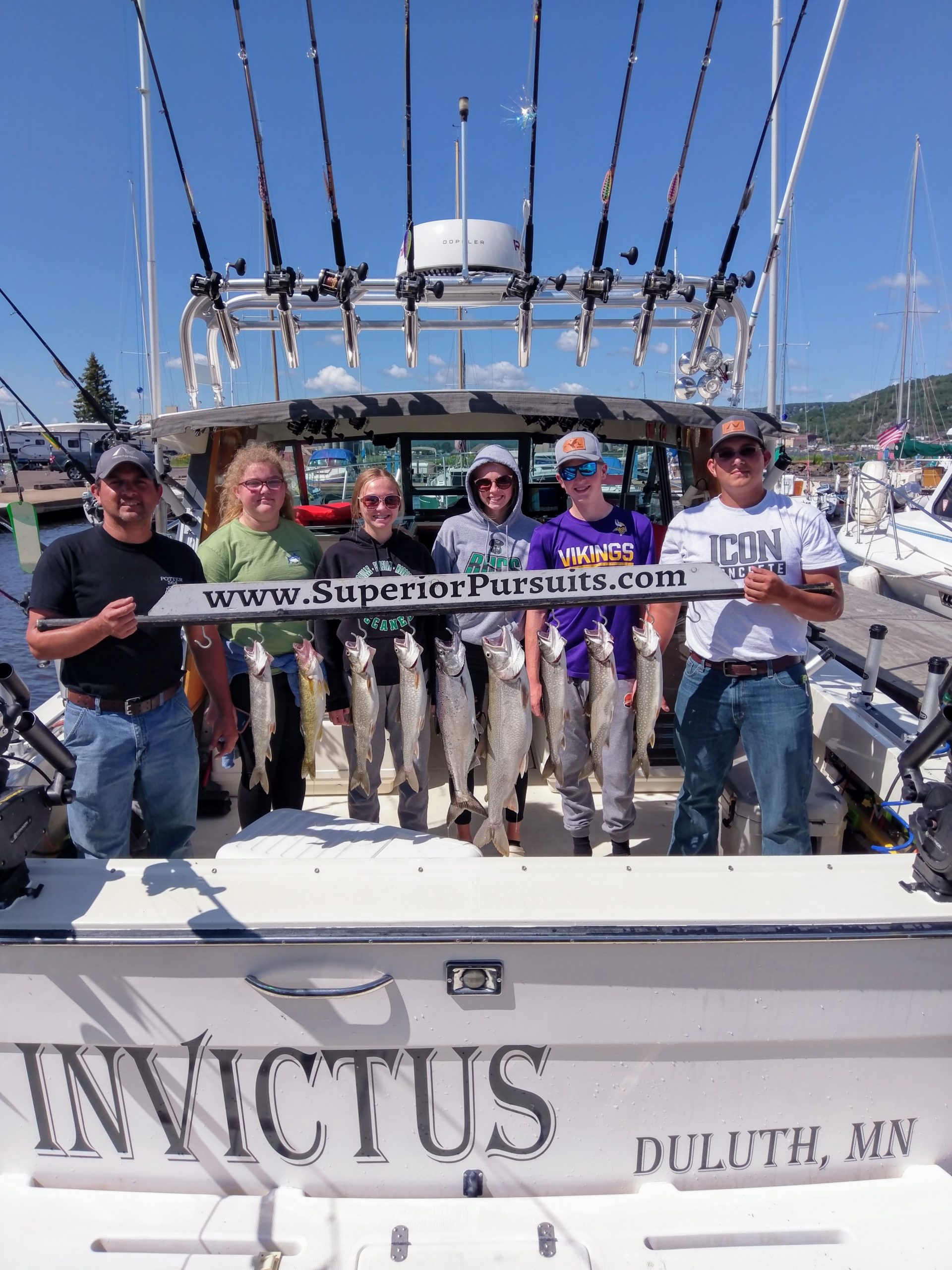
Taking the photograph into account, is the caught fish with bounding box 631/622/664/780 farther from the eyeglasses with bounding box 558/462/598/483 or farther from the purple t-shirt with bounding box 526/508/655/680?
the eyeglasses with bounding box 558/462/598/483

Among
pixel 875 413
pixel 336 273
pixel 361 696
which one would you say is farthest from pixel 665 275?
pixel 875 413

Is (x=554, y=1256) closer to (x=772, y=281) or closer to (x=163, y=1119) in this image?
(x=163, y=1119)

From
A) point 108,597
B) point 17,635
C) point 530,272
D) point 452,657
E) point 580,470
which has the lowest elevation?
point 17,635

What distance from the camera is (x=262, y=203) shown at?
5.41m

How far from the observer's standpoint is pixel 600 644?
9.51ft

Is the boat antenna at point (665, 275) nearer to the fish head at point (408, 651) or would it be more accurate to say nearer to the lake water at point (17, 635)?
the fish head at point (408, 651)

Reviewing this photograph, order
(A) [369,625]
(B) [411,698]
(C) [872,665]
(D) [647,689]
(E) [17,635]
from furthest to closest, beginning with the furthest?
(E) [17,635], (C) [872,665], (A) [369,625], (D) [647,689], (B) [411,698]

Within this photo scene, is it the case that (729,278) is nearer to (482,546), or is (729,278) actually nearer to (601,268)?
(601,268)

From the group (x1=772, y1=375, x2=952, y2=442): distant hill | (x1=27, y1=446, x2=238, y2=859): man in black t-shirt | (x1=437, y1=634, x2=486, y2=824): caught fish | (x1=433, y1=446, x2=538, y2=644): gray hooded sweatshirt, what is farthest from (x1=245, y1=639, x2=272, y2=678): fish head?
(x1=772, y1=375, x2=952, y2=442): distant hill

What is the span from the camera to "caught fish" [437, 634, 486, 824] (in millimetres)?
2842

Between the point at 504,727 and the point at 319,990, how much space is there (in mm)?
1277

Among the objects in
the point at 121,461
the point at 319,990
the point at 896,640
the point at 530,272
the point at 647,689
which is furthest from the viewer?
the point at 896,640

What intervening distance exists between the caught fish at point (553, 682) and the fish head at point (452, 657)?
31cm

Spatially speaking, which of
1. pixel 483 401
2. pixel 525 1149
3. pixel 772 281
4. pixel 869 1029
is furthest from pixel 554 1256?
pixel 772 281
